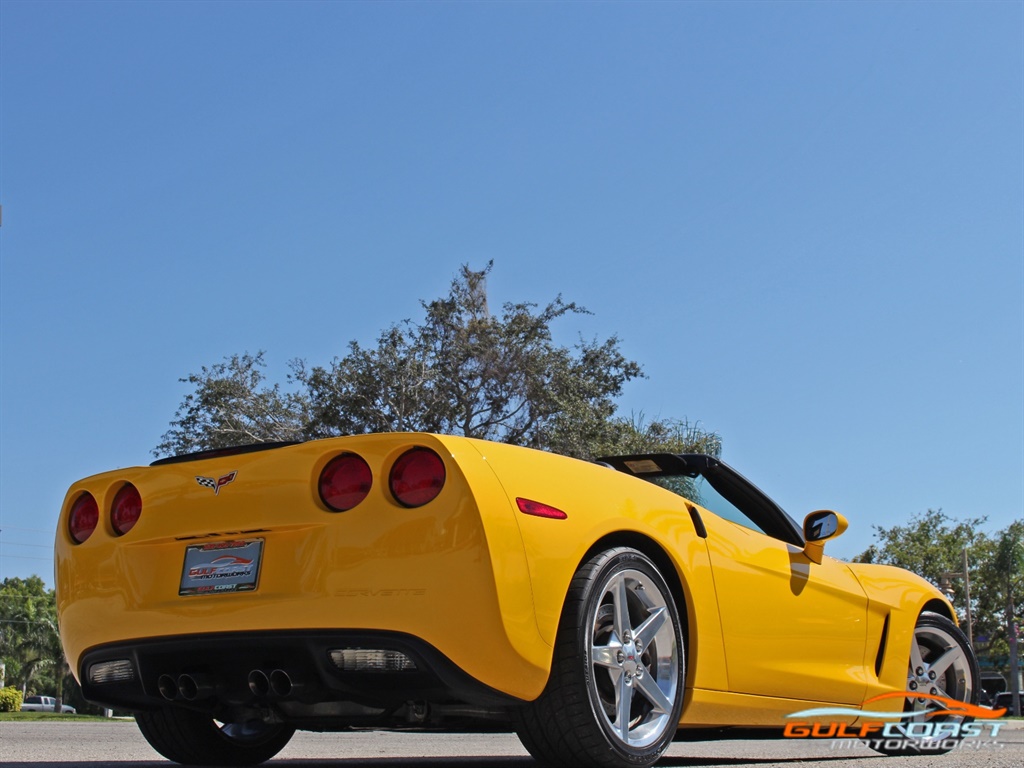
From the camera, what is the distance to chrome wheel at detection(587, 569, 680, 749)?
3598mm

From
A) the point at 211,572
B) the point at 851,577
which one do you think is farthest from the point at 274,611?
the point at 851,577

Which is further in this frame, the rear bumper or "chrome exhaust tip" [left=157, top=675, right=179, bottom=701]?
"chrome exhaust tip" [left=157, top=675, right=179, bottom=701]

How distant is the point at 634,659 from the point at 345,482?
43.5 inches

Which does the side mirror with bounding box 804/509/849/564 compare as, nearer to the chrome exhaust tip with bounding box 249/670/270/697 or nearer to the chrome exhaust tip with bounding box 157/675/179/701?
the chrome exhaust tip with bounding box 249/670/270/697

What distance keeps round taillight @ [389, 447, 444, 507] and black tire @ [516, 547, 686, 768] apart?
1.80 feet

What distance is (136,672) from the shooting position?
12.2 ft

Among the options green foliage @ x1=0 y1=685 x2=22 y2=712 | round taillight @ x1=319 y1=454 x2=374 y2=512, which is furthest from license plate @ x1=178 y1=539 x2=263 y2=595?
green foliage @ x1=0 y1=685 x2=22 y2=712

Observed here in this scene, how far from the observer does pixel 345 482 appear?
3.47 metres

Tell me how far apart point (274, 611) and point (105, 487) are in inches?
36.4

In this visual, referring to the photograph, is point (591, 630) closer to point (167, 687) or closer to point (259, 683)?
point (259, 683)

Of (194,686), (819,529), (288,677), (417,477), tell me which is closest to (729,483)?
(819,529)

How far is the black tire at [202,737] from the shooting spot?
14.9 feet

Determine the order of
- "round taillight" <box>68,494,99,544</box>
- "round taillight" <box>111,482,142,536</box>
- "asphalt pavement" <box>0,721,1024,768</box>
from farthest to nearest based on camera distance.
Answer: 1. "asphalt pavement" <box>0,721,1024,768</box>
2. "round taillight" <box>68,494,99,544</box>
3. "round taillight" <box>111,482,142,536</box>

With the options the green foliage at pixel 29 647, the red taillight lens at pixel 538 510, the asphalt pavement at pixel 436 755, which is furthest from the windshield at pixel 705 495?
the green foliage at pixel 29 647
